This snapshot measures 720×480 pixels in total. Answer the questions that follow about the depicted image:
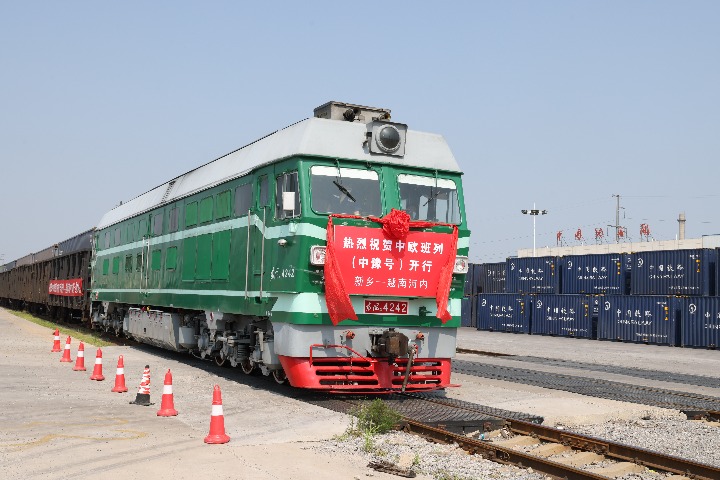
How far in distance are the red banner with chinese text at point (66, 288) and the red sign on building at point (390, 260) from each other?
21850 mm

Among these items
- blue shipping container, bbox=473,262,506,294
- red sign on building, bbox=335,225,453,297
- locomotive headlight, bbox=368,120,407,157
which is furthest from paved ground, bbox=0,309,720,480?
blue shipping container, bbox=473,262,506,294

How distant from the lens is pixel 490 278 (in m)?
50.2

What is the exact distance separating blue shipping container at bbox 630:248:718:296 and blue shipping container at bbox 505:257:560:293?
5.53m

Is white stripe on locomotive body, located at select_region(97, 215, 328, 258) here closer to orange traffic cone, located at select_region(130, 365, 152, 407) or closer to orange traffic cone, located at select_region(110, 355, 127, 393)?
orange traffic cone, located at select_region(130, 365, 152, 407)

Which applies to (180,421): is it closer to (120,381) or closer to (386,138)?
(120,381)

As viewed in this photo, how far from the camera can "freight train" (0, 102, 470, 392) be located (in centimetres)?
1199

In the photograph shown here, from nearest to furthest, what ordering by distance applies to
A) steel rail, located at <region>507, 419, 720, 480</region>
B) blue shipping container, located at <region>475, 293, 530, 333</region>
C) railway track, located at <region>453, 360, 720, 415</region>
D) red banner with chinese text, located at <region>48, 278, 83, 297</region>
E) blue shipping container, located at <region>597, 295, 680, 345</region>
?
steel rail, located at <region>507, 419, 720, 480</region> → railway track, located at <region>453, 360, 720, 415</region> → red banner with chinese text, located at <region>48, 278, 83, 297</region> → blue shipping container, located at <region>597, 295, 680, 345</region> → blue shipping container, located at <region>475, 293, 530, 333</region>

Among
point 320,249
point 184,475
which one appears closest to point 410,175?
point 320,249

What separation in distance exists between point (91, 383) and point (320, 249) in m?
6.25

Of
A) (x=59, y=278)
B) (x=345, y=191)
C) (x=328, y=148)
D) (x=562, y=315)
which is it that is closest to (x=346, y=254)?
(x=345, y=191)

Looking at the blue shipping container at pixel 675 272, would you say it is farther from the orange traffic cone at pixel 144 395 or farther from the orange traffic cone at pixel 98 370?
the orange traffic cone at pixel 144 395

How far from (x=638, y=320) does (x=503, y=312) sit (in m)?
10.7

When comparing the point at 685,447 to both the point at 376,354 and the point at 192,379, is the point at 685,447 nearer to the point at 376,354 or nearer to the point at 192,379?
the point at 376,354

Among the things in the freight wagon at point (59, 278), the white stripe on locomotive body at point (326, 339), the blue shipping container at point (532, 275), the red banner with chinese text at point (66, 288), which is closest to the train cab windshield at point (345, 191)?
the white stripe on locomotive body at point (326, 339)
